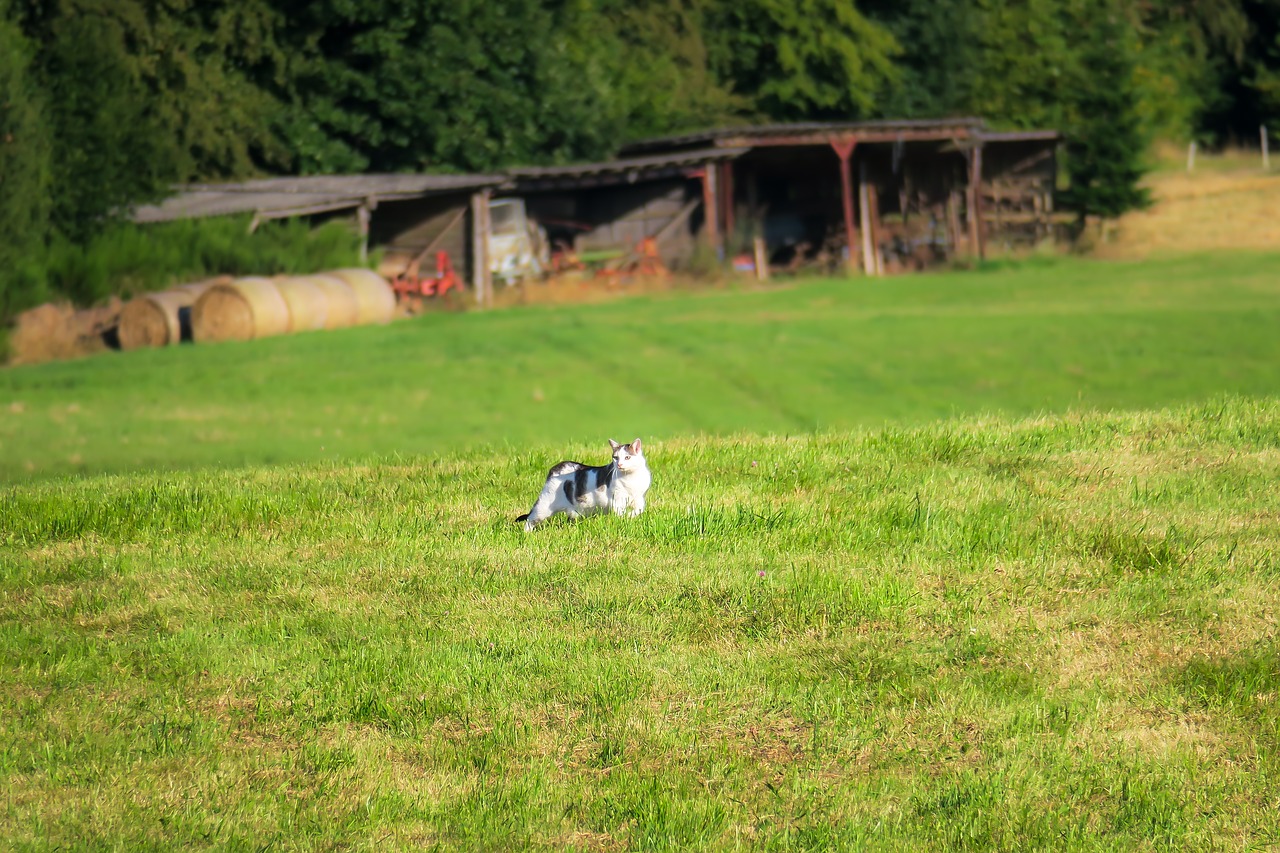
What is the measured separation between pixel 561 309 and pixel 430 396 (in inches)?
490

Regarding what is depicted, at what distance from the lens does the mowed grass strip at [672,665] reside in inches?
196

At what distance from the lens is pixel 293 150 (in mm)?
44156

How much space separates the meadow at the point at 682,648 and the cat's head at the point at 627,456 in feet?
1.10

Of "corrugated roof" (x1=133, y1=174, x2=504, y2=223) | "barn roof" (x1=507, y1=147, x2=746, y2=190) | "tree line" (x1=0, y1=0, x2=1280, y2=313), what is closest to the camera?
"tree line" (x1=0, y1=0, x2=1280, y2=313)

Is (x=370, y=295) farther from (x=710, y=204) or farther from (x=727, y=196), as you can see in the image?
A: (x=727, y=196)

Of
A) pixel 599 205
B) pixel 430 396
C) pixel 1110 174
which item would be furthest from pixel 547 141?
pixel 430 396

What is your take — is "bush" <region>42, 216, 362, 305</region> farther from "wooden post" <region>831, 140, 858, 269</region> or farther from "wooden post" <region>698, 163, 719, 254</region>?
"wooden post" <region>831, 140, 858, 269</region>

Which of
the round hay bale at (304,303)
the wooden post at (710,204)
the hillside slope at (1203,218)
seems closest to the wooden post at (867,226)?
the wooden post at (710,204)

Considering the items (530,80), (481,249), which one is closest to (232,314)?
(481,249)

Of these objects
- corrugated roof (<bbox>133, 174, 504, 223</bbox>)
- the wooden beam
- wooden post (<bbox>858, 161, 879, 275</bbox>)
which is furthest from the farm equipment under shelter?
wooden post (<bbox>858, 161, 879, 275</bbox>)

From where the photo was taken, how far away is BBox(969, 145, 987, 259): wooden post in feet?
143

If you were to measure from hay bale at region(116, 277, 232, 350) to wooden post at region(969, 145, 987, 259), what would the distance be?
23.9m

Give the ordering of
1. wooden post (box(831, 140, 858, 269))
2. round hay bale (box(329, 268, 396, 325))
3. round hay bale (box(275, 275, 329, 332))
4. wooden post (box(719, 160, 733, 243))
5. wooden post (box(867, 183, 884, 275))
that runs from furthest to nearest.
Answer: wooden post (box(867, 183, 884, 275))
wooden post (box(831, 140, 858, 269))
wooden post (box(719, 160, 733, 243))
round hay bale (box(329, 268, 396, 325))
round hay bale (box(275, 275, 329, 332))

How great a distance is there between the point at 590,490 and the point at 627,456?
31cm
